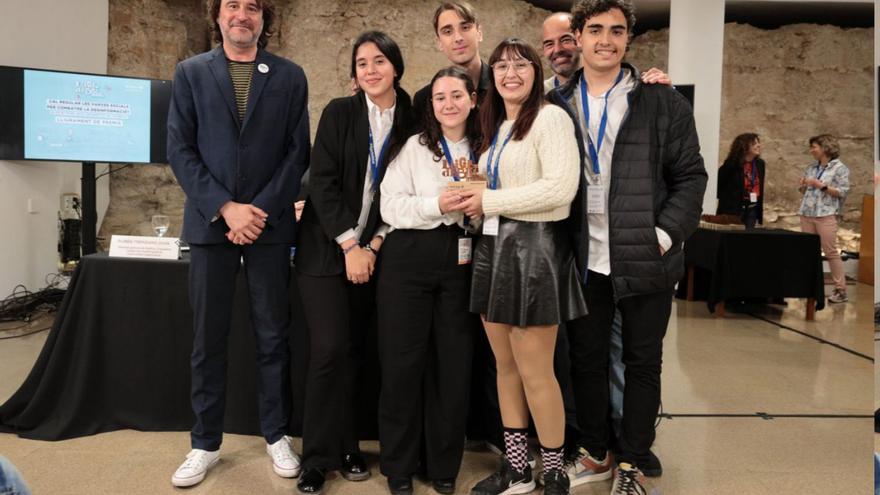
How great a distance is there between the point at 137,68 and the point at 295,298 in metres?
4.94

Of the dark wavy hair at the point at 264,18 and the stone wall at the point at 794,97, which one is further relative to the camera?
the stone wall at the point at 794,97

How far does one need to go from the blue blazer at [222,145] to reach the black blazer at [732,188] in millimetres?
5407

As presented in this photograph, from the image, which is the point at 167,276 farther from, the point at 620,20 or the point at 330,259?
the point at 620,20

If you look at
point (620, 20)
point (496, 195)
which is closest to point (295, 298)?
point (496, 195)

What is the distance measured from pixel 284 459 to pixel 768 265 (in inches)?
180

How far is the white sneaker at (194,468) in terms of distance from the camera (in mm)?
2281

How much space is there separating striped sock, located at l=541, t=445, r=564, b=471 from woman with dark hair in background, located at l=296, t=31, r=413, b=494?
2.33 ft

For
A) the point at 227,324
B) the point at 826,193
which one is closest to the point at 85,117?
the point at 227,324

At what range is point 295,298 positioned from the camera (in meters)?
2.66

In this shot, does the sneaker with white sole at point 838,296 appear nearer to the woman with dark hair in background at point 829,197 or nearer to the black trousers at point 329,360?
the woman with dark hair in background at point 829,197

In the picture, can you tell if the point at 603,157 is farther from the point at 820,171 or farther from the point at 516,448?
the point at 820,171

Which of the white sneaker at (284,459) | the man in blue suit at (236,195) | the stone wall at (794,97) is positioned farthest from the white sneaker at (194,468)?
the stone wall at (794,97)

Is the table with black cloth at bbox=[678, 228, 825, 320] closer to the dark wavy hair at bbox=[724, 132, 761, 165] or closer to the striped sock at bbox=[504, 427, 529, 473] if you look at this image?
the dark wavy hair at bbox=[724, 132, 761, 165]

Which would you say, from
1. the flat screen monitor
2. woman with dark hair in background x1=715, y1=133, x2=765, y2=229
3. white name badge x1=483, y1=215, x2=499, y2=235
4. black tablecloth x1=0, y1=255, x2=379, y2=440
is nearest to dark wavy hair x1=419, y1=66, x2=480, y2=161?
white name badge x1=483, y1=215, x2=499, y2=235
